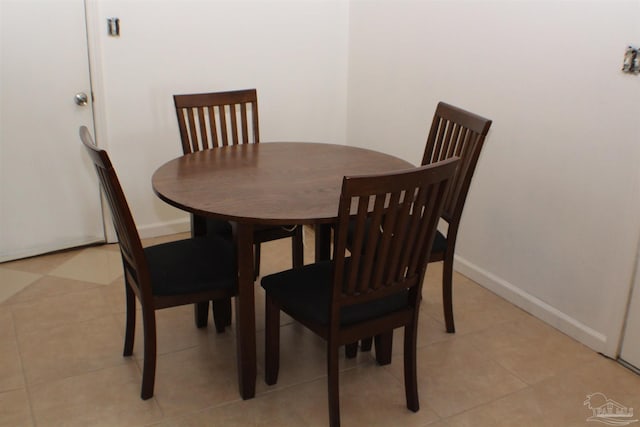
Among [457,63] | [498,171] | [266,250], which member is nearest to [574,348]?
[498,171]

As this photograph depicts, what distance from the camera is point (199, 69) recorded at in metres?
3.56

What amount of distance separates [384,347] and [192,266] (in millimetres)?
807

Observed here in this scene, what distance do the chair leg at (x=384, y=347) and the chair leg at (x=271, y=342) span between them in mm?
405

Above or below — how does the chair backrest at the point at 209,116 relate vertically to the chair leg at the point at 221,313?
above

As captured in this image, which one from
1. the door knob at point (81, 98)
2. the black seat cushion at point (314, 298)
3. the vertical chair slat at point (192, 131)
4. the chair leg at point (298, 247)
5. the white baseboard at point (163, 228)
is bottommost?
the white baseboard at point (163, 228)

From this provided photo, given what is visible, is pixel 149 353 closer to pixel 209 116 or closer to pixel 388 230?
pixel 388 230

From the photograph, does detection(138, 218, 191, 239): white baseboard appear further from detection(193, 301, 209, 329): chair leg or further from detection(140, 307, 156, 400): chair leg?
detection(140, 307, 156, 400): chair leg

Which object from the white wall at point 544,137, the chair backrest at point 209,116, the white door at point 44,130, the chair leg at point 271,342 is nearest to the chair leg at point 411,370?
the chair leg at point 271,342

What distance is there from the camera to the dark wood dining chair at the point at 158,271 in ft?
6.69

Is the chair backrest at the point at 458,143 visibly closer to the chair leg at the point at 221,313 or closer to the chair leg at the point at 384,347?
the chair leg at the point at 384,347

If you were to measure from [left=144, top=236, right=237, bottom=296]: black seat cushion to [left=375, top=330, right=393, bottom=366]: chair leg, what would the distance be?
0.63 meters

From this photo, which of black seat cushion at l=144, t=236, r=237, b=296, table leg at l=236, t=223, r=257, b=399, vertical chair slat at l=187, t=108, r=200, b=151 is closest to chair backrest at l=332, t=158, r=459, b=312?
table leg at l=236, t=223, r=257, b=399

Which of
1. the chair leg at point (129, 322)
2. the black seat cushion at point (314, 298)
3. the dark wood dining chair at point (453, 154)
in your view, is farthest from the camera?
the dark wood dining chair at point (453, 154)

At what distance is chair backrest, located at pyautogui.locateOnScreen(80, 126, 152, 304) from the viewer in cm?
193
